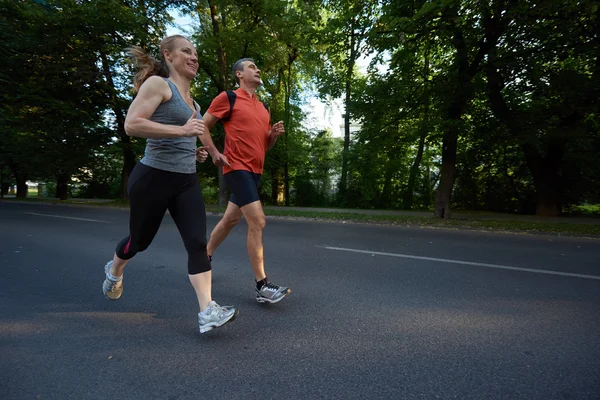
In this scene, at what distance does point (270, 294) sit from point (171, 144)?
1455 mm

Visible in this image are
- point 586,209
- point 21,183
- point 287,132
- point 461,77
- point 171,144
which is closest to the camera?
point 171,144

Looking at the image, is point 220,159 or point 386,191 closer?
point 220,159

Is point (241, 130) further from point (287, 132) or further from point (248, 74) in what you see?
point (287, 132)

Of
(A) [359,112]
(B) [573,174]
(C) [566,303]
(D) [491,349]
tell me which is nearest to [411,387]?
(D) [491,349]

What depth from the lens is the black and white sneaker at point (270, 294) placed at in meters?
2.86

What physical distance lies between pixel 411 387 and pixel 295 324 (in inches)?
39.3

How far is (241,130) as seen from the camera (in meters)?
2.96

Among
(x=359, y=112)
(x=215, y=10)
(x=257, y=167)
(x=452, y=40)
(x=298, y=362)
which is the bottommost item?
(x=298, y=362)

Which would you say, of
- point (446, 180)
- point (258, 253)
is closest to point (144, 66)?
point (258, 253)

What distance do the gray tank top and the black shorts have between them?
60cm

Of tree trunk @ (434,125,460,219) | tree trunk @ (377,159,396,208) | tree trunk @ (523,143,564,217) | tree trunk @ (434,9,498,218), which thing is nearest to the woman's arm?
tree trunk @ (434,9,498,218)

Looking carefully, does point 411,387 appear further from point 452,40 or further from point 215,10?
point 215,10

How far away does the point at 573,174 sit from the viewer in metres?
12.7

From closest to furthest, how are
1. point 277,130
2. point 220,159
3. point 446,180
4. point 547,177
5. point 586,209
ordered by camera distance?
point 220,159 → point 277,130 → point 446,180 → point 547,177 → point 586,209
